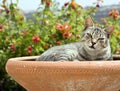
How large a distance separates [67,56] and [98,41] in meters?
0.24

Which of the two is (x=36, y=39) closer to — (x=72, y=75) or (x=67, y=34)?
(x=67, y=34)

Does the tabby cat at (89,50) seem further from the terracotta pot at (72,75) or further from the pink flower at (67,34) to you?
the pink flower at (67,34)

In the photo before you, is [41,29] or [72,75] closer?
[72,75]

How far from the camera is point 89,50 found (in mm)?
3016

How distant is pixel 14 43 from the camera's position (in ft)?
15.1

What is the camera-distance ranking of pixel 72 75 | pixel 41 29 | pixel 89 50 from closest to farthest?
pixel 72 75 → pixel 89 50 → pixel 41 29

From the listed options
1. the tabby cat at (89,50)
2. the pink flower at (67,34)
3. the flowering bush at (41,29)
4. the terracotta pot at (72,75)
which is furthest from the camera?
the flowering bush at (41,29)

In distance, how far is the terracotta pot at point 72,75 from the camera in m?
2.56

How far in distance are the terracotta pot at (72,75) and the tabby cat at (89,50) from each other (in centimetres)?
31

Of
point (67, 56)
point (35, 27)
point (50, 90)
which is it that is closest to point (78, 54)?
point (67, 56)

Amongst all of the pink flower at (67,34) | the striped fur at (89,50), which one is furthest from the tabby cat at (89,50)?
the pink flower at (67,34)

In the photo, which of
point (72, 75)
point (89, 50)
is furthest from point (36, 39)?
point (72, 75)

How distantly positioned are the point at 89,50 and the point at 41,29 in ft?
5.80

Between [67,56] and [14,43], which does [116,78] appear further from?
[14,43]
